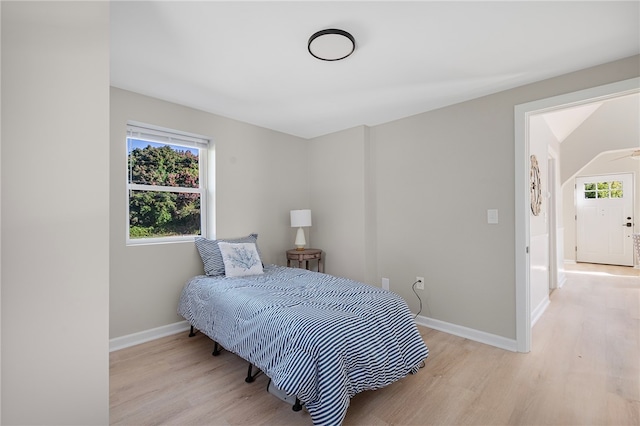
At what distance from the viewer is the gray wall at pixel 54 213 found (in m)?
1.02

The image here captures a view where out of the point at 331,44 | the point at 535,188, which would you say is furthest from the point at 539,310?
the point at 331,44

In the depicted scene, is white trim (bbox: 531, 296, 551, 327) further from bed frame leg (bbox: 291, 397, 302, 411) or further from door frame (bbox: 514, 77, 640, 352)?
bed frame leg (bbox: 291, 397, 302, 411)

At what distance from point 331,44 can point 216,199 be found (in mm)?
2057

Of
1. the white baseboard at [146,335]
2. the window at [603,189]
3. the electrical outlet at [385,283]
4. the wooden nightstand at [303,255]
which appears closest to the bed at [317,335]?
the white baseboard at [146,335]

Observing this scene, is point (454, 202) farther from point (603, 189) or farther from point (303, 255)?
point (603, 189)

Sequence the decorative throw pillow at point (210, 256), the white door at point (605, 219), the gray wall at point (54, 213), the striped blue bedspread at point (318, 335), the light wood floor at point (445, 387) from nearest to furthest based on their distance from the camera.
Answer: the gray wall at point (54, 213)
the striped blue bedspread at point (318, 335)
the light wood floor at point (445, 387)
the decorative throw pillow at point (210, 256)
the white door at point (605, 219)

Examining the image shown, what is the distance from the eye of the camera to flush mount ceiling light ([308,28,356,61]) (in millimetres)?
1818

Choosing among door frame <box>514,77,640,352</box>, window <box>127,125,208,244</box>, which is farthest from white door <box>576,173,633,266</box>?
window <box>127,125,208,244</box>

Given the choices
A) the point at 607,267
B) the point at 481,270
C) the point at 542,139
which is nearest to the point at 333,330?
the point at 481,270

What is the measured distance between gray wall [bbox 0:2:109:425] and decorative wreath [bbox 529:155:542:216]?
13.0 ft

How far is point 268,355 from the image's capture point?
1831mm

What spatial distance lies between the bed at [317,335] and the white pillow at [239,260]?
0.99 feet

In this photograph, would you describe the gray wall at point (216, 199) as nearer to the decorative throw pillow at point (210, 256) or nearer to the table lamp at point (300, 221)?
the decorative throw pillow at point (210, 256)

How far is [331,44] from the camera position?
75.3 inches
